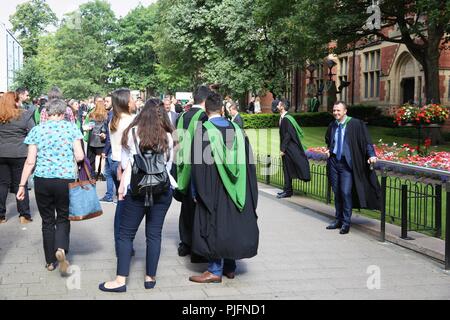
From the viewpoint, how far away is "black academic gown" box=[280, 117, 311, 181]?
A: 1130 cm

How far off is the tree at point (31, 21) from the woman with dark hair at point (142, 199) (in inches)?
3488

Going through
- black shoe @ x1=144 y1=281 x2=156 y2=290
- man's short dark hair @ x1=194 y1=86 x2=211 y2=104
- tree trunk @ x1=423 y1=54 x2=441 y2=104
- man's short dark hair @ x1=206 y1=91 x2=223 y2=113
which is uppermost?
tree trunk @ x1=423 y1=54 x2=441 y2=104

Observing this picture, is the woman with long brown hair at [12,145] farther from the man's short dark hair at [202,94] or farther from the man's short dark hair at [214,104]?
the man's short dark hair at [214,104]

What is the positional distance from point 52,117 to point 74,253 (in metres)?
1.83

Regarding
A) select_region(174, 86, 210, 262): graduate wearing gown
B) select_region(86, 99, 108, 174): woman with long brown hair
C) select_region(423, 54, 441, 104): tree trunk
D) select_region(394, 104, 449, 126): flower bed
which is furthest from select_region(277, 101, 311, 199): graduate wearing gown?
select_region(423, 54, 441, 104): tree trunk

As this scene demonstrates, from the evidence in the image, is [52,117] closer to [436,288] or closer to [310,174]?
[436,288]

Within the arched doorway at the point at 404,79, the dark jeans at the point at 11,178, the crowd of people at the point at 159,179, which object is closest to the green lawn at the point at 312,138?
the arched doorway at the point at 404,79

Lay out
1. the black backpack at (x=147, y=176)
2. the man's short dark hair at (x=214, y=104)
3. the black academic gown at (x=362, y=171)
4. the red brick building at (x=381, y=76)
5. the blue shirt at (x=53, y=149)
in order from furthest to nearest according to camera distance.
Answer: the red brick building at (x=381, y=76) < the black academic gown at (x=362, y=171) < the blue shirt at (x=53, y=149) < the man's short dark hair at (x=214, y=104) < the black backpack at (x=147, y=176)

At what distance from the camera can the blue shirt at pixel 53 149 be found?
5.86 meters

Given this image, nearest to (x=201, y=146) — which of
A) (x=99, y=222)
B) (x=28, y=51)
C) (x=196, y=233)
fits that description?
(x=196, y=233)

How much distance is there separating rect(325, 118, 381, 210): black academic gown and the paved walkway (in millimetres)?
539

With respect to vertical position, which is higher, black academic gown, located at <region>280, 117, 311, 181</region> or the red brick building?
the red brick building

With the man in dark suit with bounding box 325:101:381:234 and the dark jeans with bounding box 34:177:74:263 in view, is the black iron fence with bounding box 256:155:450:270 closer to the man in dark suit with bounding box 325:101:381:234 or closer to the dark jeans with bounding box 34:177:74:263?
the man in dark suit with bounding box 325:101:381:234
